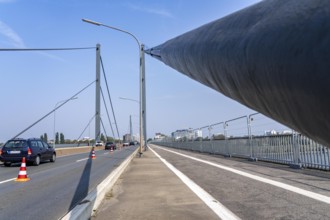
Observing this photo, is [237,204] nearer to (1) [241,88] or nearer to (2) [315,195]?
(2) [315,195]

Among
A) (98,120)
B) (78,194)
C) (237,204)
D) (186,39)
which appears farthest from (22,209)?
(98,120)

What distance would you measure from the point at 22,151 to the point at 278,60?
2092cm

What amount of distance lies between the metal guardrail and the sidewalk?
2925 mm

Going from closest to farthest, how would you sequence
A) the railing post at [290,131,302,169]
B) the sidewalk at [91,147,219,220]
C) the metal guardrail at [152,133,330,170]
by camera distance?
1. the sidewalk at [91,147,219,220]
2. the metal guardrail at [152,133,330,170]
3. the railing post at [290,131,302,169]

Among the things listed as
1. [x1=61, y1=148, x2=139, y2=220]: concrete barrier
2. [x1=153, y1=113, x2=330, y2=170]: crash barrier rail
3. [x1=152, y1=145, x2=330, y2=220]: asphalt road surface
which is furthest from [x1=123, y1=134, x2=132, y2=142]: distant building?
[x1=61, y1=148, x2=139, y2=220]: concrete barrier

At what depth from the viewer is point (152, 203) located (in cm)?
741

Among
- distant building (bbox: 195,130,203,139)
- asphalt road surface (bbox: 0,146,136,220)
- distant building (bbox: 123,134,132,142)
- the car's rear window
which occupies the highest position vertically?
distant building (bbox: 123,134,132,142)

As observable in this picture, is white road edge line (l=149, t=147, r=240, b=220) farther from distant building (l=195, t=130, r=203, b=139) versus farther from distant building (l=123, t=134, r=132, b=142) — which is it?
distant building (l=123, t=134, r=132, b=142)

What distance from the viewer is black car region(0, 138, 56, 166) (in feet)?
66.6

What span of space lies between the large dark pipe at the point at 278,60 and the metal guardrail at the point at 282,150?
23.4 ft

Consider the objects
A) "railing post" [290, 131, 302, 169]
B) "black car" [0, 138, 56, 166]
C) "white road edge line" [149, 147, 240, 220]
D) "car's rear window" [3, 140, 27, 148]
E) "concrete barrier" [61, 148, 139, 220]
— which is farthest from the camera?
"car's rear window" [3, 140, 27, 148]

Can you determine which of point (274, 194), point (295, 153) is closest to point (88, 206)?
point (274, 194)

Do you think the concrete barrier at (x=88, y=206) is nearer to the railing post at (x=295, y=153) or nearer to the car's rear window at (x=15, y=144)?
the railing post at (x=295, y=153)

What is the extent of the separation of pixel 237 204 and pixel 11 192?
627 centimetres
